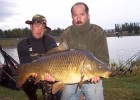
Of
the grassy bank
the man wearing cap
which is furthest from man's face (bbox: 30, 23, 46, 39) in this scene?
the grassy bank

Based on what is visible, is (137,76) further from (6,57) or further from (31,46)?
(31,46)

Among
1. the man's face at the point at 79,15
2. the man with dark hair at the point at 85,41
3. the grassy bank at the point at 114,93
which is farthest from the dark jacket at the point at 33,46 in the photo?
the grassy bank at the point at 114,93

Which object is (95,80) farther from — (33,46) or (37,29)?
(33,46)

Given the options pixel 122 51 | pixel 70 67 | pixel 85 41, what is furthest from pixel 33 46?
pixel 122 51

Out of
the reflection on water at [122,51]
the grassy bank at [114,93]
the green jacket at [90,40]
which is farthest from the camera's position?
the reflection on water at [122,51]

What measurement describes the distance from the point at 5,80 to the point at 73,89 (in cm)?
561

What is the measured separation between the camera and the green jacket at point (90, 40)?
15.1 ft

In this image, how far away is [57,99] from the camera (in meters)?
5.87

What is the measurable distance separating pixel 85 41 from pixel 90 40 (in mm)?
81

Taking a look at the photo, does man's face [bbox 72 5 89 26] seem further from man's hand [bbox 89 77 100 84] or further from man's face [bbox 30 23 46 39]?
man's face [bbox 30 23 46 39]

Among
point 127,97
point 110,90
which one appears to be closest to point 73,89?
point 127,97

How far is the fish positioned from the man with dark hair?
1.20ft

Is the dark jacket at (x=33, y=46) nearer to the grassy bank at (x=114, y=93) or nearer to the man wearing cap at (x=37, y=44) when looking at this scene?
the man wearing cap at (x=37, y=44)

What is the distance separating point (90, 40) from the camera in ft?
15.4
